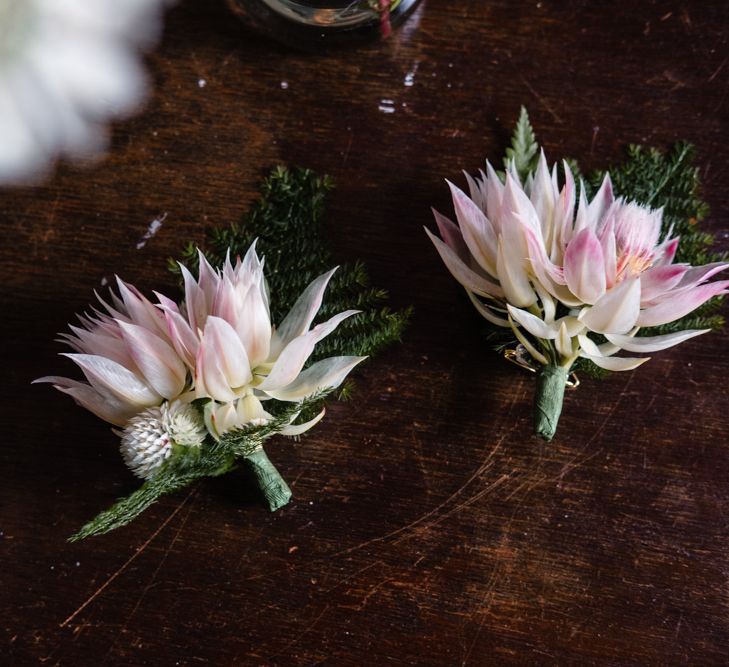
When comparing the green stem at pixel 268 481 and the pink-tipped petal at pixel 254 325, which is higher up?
the pink-tipped petal at pixel 254 325

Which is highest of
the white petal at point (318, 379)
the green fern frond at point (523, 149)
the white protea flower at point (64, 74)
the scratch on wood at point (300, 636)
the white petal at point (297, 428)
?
the white protea flower at point (64, 74)

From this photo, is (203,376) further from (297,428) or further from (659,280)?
(659,280)

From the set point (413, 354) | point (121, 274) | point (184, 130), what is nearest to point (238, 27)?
point (184, 130)

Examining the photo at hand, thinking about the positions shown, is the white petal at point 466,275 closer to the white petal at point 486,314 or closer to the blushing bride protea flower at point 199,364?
the white petal at point 486,314

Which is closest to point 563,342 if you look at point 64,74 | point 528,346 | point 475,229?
point 528,346

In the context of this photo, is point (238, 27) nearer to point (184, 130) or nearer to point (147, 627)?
point (184, 130)

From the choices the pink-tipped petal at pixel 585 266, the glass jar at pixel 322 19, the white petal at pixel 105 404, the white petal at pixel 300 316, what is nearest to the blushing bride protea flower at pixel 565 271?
the pink-tipped petal at pixel 585 266

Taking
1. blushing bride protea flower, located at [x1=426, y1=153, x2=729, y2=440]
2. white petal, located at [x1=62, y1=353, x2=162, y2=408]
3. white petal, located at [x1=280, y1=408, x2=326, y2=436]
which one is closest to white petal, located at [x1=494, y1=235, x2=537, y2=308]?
blushing bride protea flower, located at [x1=426, y1=153, x2=729, y2=440]
